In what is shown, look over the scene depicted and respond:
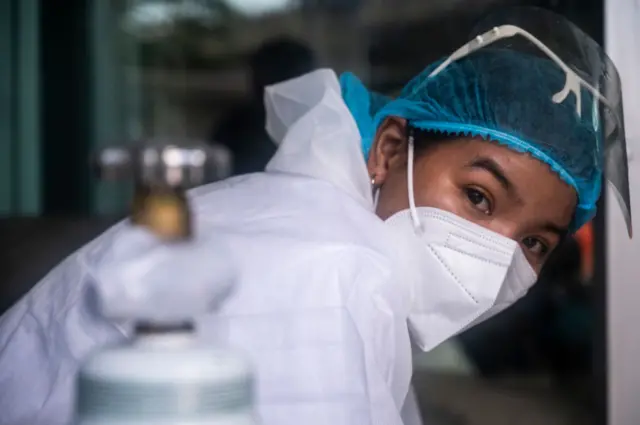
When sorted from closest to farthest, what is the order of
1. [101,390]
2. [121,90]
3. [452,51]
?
1. [101,390]
2. [452,51]
3. [121,90]

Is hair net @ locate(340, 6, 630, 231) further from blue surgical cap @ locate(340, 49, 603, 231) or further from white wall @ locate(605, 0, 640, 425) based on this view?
white wall @ locate(605, 0, 640, 425)

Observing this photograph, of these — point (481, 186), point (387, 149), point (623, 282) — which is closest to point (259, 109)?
point (387, 149)

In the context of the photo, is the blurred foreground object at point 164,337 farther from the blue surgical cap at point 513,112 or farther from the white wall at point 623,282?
the white wall at point 623,282

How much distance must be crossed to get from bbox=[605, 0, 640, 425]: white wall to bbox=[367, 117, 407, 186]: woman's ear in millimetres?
313

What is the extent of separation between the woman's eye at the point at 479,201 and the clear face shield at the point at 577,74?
0.10 m

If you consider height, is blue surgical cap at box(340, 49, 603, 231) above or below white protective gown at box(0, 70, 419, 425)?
above

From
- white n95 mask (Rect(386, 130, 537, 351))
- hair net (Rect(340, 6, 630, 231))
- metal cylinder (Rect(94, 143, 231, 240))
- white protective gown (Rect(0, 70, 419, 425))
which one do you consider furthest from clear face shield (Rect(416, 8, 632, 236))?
metal cylinder (Rect(94, 143, 231, 240))

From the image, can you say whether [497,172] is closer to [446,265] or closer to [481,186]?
[481,186]

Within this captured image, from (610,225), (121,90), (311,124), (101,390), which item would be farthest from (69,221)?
(101,390)

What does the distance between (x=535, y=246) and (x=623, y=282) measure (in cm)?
22

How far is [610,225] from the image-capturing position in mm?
1339

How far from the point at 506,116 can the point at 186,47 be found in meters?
0.68

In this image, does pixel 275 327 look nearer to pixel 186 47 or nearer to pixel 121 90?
pixel 186 47

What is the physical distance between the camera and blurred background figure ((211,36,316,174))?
1397 mm
